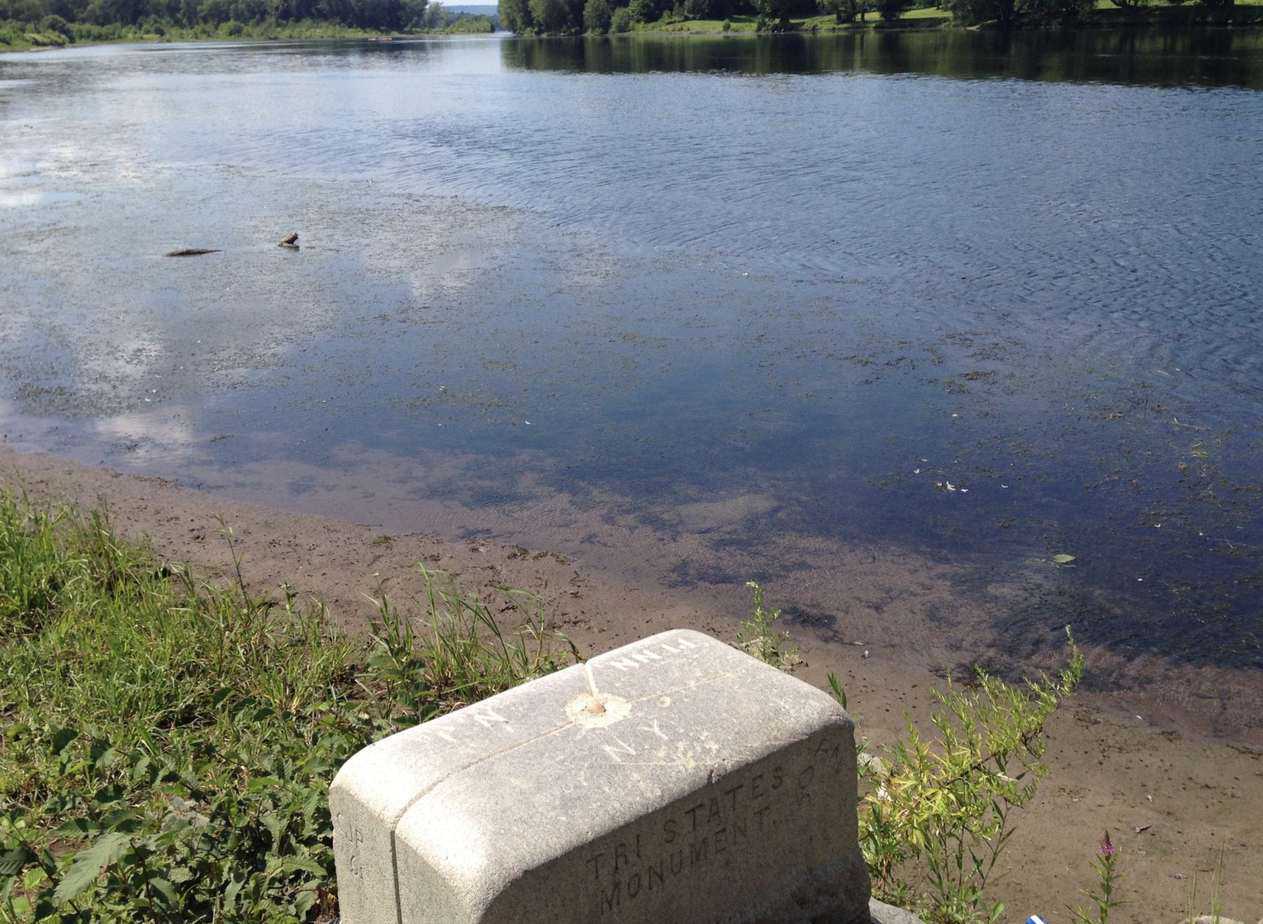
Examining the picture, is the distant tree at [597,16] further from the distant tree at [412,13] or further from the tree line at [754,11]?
the distant tree at [412,13]

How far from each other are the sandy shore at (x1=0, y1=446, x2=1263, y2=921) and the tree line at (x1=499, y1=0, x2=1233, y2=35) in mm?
56369

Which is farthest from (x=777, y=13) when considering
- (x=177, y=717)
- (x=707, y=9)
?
(x=177, y=717)

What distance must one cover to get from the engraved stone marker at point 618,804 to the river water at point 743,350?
3454 millimetres

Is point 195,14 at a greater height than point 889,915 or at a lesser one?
greater

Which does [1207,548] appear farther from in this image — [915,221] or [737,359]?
[915,221]

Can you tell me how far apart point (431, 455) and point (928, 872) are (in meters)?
5.88

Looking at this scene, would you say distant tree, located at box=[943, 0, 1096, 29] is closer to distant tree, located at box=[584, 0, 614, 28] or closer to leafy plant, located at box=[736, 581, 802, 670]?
distant tree, located at box=[584, 0, 614, 28]

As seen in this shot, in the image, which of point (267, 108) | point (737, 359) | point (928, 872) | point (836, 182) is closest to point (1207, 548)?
point (928, 872)

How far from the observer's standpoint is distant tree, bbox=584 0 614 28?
90.7 meters

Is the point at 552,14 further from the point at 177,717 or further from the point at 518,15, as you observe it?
the point at 177,717

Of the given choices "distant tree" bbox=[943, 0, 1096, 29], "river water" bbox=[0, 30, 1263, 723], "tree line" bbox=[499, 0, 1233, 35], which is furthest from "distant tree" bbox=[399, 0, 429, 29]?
"river water" bbox=[0, 30, 1263, 723]

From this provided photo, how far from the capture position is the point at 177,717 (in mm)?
5125

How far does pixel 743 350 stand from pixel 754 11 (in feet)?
267

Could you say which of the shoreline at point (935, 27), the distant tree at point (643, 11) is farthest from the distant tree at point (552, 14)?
the distant tree at point (643, 11)
